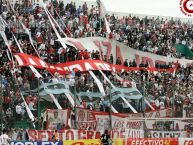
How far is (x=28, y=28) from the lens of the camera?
4297 cm

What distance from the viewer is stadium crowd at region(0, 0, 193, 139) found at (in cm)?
3162

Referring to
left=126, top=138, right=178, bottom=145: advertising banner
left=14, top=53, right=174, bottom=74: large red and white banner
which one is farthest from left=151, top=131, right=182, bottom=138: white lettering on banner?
left=14, top=53, right=174, bottom=74: large red and white banner

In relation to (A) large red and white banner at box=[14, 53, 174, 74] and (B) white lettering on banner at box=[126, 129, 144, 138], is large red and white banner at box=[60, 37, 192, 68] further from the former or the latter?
(B) white lettering on banner at box=[126, 129, 144, 138]

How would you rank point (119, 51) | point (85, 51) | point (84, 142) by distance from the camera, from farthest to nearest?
point (119, 51) → point (85, 51) → point (84, 142)

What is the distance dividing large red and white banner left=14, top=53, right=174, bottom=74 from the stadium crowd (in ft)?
1.87

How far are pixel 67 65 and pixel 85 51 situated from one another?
2443 millimetres

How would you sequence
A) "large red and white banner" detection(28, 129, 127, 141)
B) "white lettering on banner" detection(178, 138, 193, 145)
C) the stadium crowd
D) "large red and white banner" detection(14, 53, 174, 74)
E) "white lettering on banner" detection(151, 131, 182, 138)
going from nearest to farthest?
"large red and white banner" detection(28, 129, 127, 141)
"white lettering on banner" detection(178, 138, 193, 145)
the stadium crowd
"white lettering on banner" detection(151, 131, 182, 138)
"large red and white banner" detection(14, 53, 174, 74)

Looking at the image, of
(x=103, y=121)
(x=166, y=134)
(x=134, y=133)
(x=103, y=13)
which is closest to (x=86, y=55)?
(x=103, y=13)

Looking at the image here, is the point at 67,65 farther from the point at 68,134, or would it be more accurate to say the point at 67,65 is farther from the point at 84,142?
the point at 84,142

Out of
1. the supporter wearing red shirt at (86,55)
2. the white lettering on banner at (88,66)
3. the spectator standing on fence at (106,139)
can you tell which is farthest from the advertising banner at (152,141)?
the supporter wearing red shirt at (86,55)

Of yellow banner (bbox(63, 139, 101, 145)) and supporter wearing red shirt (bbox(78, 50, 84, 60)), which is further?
supporter wearing red shirt (bbox(78, 50, 84, 60))

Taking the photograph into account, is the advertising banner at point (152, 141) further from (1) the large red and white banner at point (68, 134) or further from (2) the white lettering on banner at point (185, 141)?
(1) the large red and white banner at point (68, 134)

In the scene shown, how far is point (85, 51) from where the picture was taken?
140ft

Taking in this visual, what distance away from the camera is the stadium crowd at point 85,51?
3162cm
